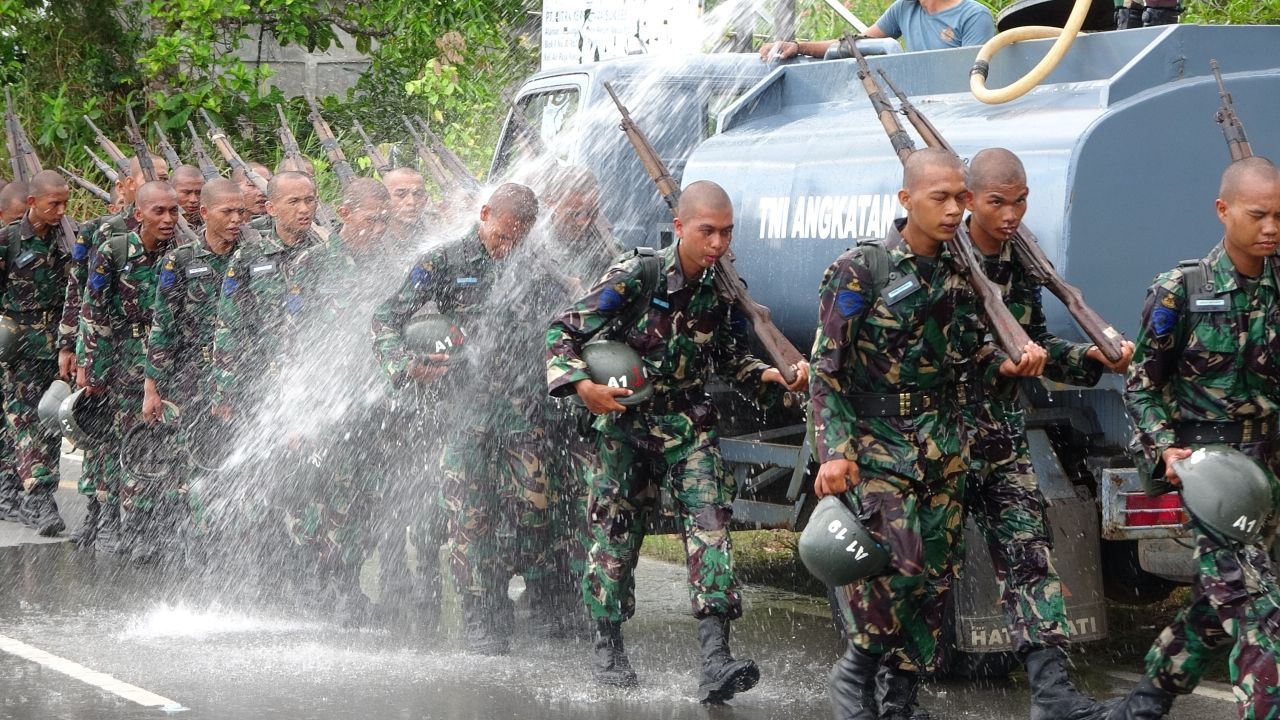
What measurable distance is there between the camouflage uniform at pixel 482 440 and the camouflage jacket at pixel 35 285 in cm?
419

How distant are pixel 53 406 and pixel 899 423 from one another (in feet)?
21.4

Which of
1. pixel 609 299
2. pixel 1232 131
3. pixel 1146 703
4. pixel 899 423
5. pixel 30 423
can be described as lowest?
pixel 30 423

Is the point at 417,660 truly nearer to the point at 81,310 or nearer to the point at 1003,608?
the point at 1003,608

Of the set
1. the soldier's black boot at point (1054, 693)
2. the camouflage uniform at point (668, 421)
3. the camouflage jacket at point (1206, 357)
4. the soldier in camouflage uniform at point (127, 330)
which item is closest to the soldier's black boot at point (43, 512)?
the soldier in camouflage uniform at point (127, 330)

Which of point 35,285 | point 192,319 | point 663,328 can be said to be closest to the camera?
point 663,328

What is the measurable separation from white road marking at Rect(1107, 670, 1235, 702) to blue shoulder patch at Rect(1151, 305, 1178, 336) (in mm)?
1776

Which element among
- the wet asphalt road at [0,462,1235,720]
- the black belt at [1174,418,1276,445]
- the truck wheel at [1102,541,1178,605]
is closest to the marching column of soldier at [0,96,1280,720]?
the black belt at [1174,418,1276,445]

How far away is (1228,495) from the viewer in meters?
5.01

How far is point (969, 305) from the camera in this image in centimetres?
569

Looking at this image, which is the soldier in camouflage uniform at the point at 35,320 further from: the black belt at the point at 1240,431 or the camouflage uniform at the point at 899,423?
the black belt at the point at 1240,431

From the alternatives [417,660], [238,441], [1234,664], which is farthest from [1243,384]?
[238,441]

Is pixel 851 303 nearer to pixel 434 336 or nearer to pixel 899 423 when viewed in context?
pixel 899 423

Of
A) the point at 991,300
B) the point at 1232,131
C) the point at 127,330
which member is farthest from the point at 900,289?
the point at 127,330

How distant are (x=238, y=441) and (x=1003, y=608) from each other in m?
4.51
